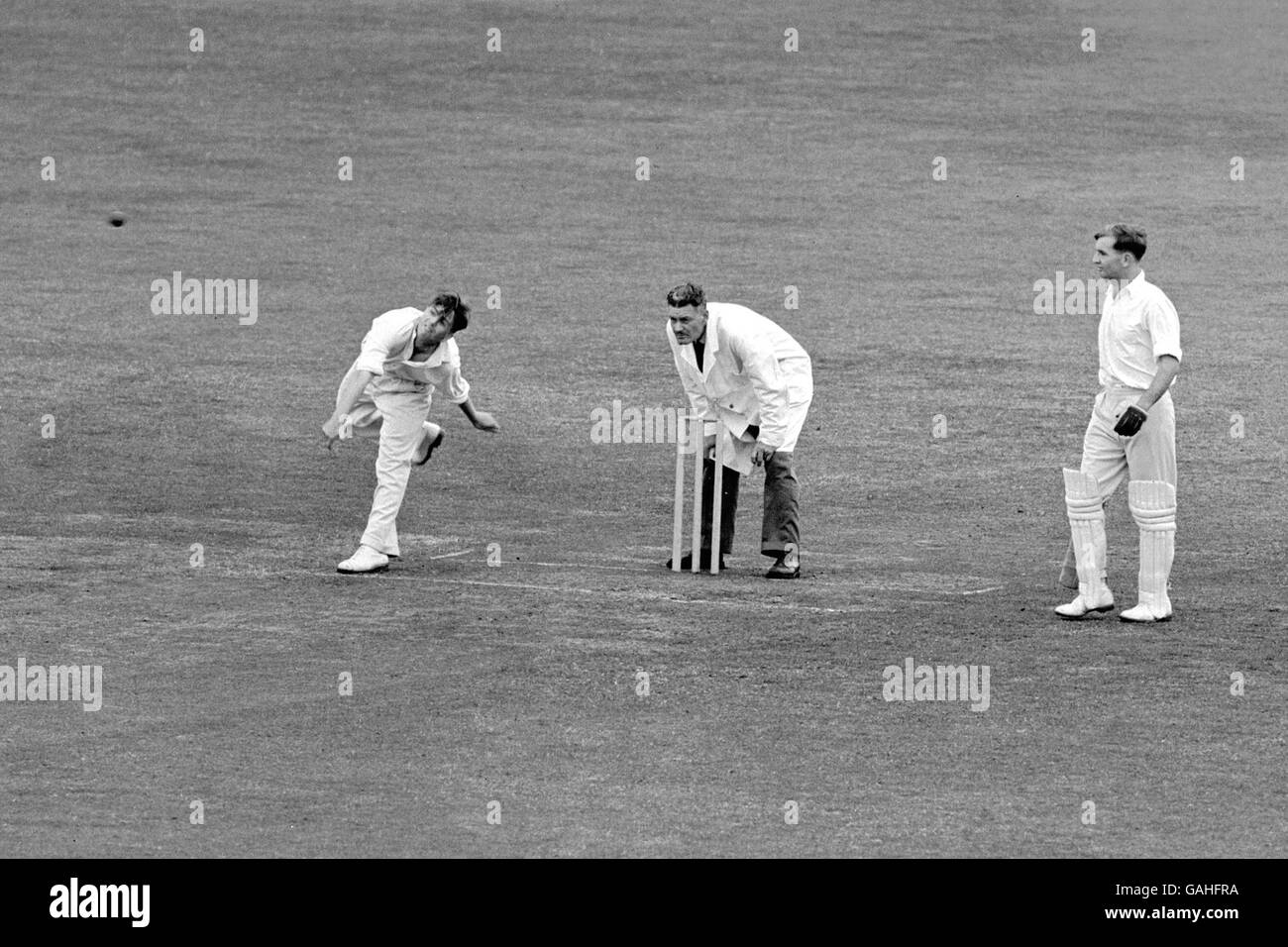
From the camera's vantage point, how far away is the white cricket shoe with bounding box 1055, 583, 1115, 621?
42.3 ft

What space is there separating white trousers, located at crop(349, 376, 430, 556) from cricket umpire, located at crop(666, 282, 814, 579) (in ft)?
5.82

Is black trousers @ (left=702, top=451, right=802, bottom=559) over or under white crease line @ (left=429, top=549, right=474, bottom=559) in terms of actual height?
over

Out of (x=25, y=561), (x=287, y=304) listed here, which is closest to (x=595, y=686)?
(x=25, y=561)

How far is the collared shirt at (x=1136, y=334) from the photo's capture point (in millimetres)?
12367

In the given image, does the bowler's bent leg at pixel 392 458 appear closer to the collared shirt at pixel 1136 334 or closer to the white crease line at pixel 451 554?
the white crease line at pixel 451 554

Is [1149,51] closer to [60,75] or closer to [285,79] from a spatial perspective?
[285,79]

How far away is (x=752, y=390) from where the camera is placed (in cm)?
1461

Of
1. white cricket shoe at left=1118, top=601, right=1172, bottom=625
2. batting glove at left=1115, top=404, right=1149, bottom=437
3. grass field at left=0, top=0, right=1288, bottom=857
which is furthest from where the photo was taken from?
white cricket shoe at left=1118, top=601, right=1172, bottom=625

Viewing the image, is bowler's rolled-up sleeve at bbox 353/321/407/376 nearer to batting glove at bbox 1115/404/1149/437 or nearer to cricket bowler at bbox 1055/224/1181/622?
cricket bowler at bbox 1055/224/1181/622

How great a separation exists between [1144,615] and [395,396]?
198 inches

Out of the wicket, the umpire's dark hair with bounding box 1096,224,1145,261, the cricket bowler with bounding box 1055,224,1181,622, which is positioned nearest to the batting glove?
the cricket bowler with bounding box 1055,224,1181,622

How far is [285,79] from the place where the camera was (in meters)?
35.5

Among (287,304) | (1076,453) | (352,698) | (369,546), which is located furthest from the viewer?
(287,304)

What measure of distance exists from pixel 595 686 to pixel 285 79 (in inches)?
1012
